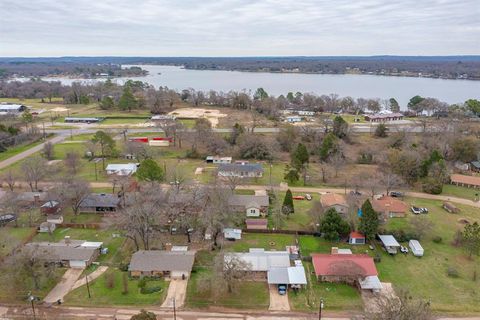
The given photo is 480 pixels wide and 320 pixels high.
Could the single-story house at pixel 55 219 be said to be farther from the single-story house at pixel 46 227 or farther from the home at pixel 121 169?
the home at pixel 121 169

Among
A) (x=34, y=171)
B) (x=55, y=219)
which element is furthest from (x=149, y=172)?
(x=34, y=171)

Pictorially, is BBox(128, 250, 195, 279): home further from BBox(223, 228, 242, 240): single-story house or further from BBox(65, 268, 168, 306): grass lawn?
BBox(223, 228, 242, 240): single-story house

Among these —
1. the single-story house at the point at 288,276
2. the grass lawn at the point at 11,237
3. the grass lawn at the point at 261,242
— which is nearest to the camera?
the single-story house at the point at 288,276

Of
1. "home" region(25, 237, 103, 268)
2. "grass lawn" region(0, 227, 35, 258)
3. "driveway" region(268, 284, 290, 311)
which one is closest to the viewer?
"driveway" region(268, 284, 290, 311)

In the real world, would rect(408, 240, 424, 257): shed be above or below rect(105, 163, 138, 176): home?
below

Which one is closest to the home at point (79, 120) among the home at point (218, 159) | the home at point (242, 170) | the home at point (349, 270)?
the home at point (218, 159)

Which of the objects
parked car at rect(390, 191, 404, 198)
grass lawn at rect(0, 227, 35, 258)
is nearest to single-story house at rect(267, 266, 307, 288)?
grass lawn at rect(0, 227, 35, 258)

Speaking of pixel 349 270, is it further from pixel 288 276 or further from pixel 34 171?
pixel 34 171
